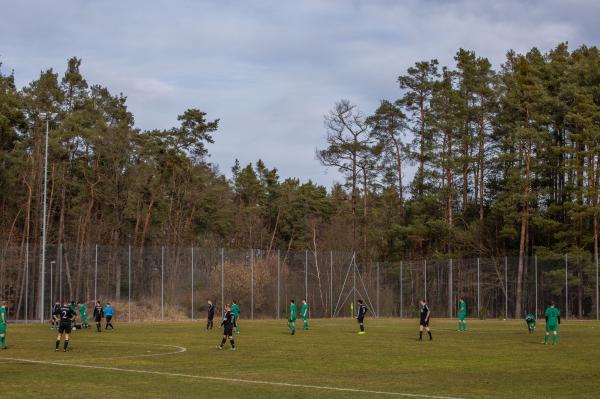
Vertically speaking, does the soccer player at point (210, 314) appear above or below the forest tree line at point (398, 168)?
below

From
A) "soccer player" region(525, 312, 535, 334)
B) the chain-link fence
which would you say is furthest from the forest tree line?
"soccer player" region(525, 312, 535, 334)

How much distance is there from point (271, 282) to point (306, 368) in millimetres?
42831

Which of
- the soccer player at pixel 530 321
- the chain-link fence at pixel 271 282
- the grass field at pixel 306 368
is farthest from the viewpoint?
the chain-link fence at pixel 271 282

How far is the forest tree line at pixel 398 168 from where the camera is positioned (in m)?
69.2

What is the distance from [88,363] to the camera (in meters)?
24.9

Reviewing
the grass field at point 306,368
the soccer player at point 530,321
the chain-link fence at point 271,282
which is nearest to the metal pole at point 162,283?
the chain-link fence at point 271,282

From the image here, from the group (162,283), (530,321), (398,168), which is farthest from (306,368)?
(398,168)

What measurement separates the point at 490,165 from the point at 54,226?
140 feet

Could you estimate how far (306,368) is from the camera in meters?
23.4

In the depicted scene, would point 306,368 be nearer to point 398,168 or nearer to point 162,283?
point 162,283

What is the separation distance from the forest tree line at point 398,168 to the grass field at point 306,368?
33.6m

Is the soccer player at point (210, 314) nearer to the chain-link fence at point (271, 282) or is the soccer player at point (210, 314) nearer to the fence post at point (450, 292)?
the chain-link fence at point (271, 282)

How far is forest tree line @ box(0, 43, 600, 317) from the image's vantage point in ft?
227

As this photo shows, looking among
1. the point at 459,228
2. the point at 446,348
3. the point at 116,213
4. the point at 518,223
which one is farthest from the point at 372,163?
the point at 446,348
